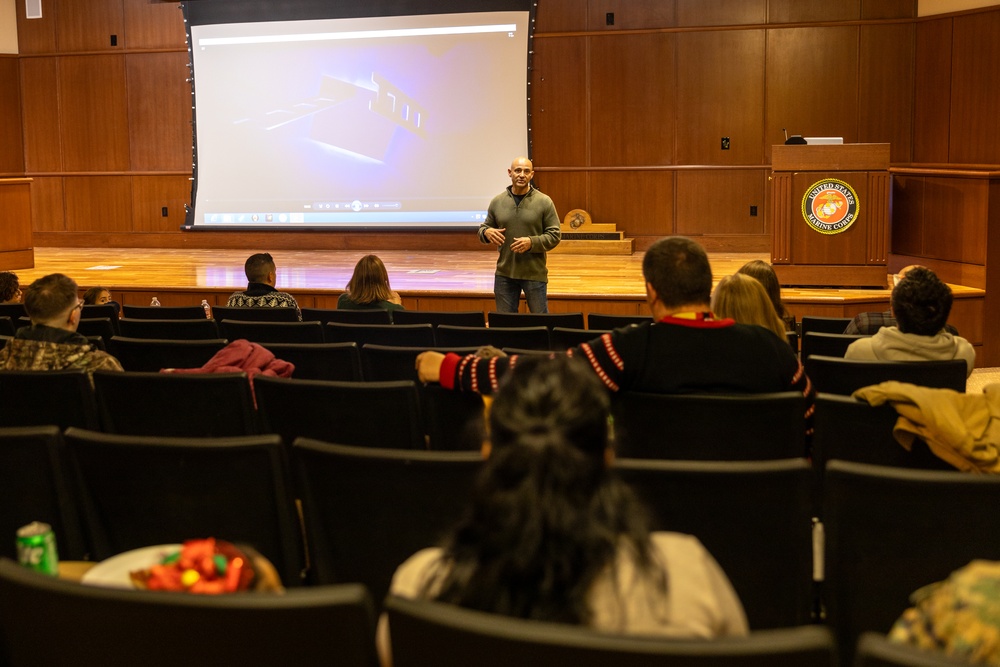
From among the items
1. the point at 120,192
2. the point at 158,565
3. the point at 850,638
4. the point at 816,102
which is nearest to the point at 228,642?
the point at 158,565

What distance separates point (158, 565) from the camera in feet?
4.85

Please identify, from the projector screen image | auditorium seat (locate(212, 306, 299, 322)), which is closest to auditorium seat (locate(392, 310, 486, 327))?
auditorium seat (locate(212, 306, 299, 322))

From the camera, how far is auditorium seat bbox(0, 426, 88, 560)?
224 centimetres

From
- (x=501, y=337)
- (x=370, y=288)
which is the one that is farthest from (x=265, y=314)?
(x=501, y=337)

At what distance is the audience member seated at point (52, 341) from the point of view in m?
3.59

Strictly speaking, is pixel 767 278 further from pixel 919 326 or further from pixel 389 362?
pixel 389 362

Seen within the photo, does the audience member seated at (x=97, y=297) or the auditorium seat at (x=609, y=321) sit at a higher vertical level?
the audience member seated at (x=97, y=297)

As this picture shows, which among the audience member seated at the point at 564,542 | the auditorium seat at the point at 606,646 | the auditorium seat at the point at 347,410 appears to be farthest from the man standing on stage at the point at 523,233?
the auditorium seat at the point at 606,646

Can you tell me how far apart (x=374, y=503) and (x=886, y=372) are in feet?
6.20

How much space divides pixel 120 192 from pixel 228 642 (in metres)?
12.8

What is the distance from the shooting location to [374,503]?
2082mm

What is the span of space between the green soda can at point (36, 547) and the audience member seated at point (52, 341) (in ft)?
5.69

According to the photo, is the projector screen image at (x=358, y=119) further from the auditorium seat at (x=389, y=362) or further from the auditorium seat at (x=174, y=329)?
the auditorium seat at (x=389, y=362)

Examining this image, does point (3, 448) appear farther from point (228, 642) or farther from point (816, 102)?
point (816, 102)
